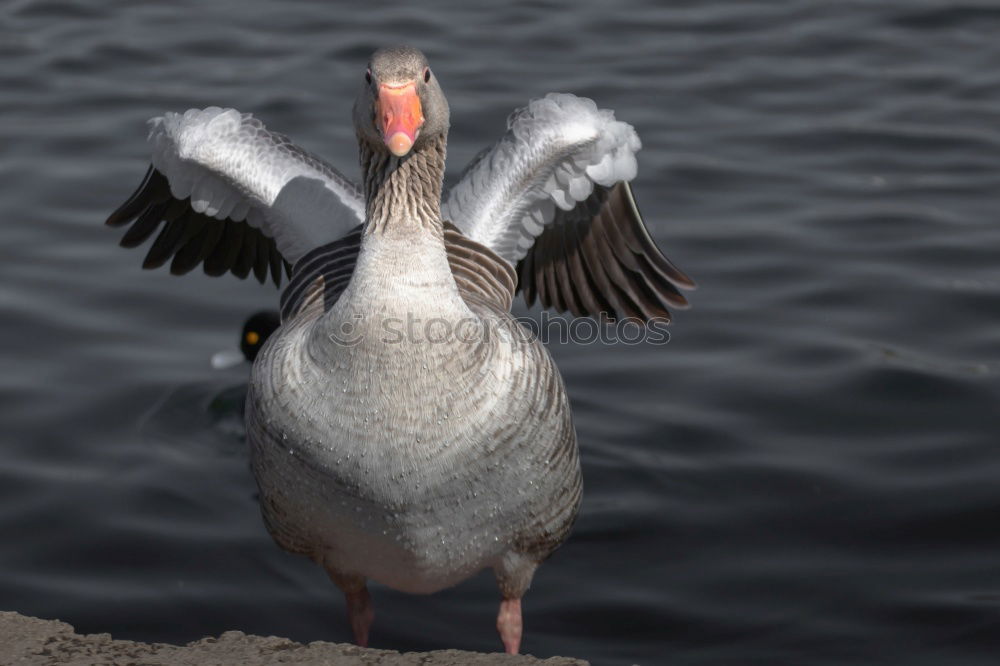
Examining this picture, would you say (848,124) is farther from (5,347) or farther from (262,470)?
(262,470)

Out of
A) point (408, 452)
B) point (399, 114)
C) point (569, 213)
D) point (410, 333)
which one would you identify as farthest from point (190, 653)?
point (569, 213)

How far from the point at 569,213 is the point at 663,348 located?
7.67 feet

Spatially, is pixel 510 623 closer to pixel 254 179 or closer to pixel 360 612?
pixel 360 612

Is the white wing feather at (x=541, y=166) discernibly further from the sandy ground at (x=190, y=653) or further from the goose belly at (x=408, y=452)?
the sandy ground at (x=190, y=653)

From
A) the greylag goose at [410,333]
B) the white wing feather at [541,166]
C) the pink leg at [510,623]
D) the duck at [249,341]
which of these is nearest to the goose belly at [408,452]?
the greylag goose at [410,333]

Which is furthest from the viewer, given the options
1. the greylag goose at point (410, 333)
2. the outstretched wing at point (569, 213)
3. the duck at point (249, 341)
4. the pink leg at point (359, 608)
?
the duck at point (249, 341)

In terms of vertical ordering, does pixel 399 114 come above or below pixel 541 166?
above

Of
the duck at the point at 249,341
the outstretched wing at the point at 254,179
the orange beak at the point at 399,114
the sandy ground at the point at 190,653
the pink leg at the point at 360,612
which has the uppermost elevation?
the orange beak at the point at 399,114

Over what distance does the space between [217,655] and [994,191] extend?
8.35 meters

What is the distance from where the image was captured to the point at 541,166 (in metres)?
6.55

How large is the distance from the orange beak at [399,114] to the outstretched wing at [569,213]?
5.49 ft

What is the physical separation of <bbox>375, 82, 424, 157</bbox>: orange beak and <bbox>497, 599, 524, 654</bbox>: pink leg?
7.65ft

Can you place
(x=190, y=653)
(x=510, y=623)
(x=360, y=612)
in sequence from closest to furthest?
(x=190, y=653), (x=510, y=623), (x=360, y=612)

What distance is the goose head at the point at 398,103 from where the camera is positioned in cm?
481
